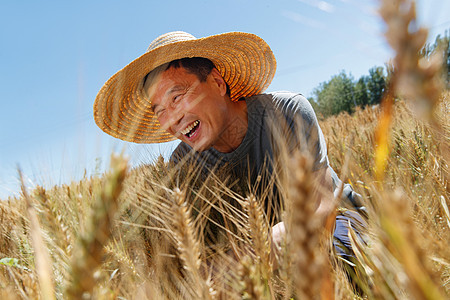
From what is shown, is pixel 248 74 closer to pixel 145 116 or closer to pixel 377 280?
pixel 145 116

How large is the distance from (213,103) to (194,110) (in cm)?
18

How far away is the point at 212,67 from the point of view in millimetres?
2283

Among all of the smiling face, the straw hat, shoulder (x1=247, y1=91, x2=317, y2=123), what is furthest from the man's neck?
the straw hat

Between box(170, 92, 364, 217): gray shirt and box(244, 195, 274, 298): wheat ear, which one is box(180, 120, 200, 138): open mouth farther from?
box(244, 195, 274, 298): wheat ear

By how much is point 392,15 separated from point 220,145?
1.96m

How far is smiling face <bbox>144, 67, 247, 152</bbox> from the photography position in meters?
2.00

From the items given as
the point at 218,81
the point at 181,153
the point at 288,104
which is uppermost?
the point at 218,81

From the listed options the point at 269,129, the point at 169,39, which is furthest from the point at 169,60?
the point at 269,129

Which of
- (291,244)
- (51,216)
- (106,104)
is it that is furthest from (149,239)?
(106,104)

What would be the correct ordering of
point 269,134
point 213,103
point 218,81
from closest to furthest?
point 269,134 < point 213,103 < point 218,81

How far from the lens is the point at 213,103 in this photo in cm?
209

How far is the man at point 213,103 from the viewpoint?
71.9 inches

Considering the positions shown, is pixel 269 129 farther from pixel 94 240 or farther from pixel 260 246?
pixel 94 240

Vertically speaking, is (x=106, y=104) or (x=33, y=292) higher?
(x=106, y=104)
